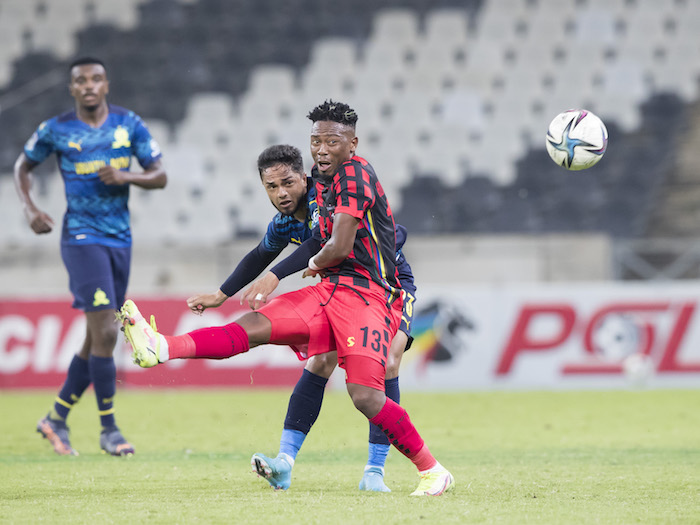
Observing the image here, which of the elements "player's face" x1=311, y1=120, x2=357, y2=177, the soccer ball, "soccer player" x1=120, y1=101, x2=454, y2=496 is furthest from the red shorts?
the soccer ball

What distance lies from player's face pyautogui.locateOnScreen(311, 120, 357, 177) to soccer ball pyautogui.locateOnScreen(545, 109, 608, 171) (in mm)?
1320

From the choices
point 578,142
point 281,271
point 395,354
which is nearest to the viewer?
point 281,271

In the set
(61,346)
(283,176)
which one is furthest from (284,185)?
(61,346)

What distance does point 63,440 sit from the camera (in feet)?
20.3

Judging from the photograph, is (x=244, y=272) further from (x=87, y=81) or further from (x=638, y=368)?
(x=638, y=368)

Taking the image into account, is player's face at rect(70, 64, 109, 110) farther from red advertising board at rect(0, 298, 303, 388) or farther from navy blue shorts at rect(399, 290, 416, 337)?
red advertising board at rect(0, 298, 303, 388)

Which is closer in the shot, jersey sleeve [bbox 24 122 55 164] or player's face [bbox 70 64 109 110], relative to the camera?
player's face [bbox 70 64 109 110]

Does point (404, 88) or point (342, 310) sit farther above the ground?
point (404, 88)

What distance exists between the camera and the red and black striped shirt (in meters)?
4.22

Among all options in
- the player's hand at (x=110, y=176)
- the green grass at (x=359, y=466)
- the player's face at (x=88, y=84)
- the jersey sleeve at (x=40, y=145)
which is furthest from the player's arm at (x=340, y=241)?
the jersey sleeve at (x=40, y=145)

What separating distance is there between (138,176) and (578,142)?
268 cm

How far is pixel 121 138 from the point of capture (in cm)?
632

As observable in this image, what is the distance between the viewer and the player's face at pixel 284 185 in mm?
4566

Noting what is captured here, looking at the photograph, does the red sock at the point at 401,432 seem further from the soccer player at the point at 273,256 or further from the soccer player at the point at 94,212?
the soccer player at the point at 94,212
